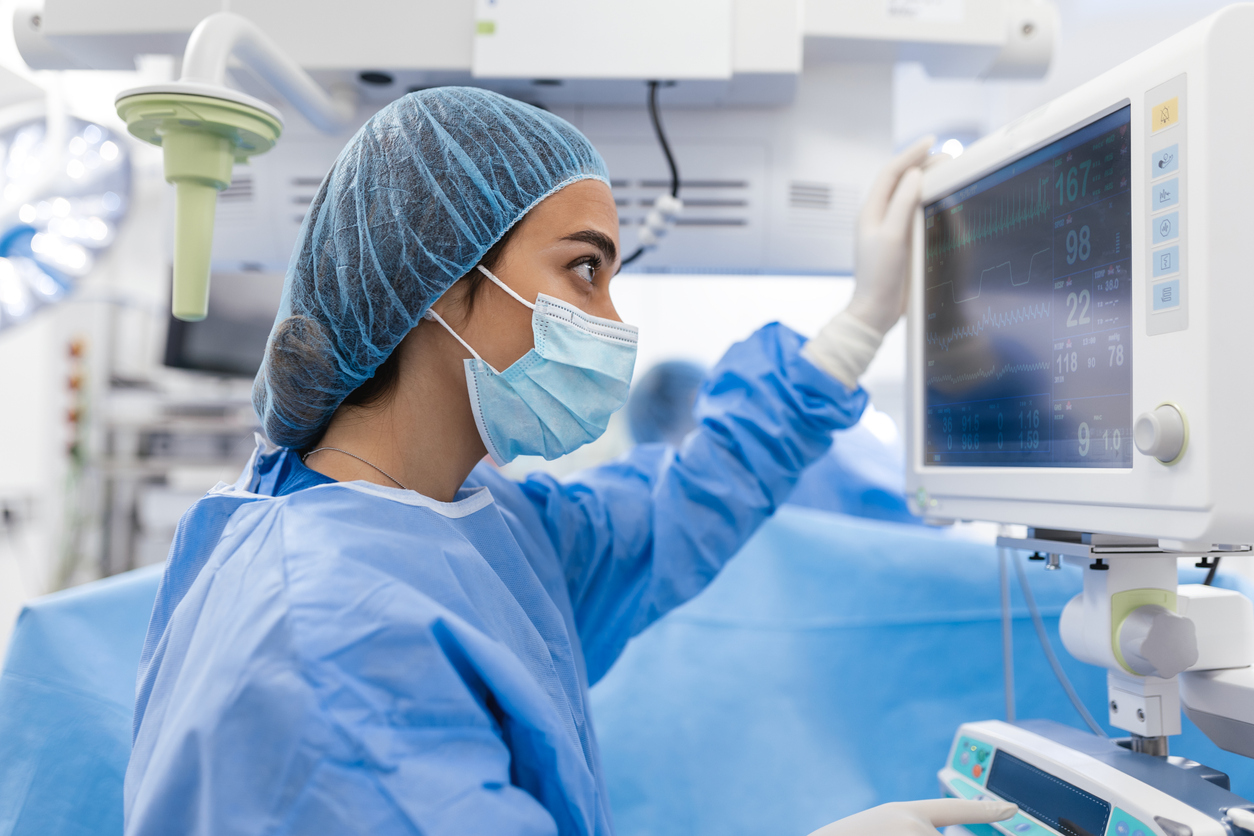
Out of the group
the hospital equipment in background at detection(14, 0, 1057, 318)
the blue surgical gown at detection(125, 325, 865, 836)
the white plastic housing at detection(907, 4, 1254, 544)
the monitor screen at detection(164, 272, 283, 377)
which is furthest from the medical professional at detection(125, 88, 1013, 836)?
the monitor screen at detection(164, 272, 283, 377)

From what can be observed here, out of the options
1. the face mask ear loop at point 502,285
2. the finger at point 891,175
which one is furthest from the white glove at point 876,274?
the face mask ear loop at point 502,285

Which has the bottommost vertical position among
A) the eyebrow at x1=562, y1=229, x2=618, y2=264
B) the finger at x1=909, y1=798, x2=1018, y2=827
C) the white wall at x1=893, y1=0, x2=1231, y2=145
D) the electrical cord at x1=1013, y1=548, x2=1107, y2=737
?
the finger at x1=909, y1=798, x2=1018, y2=827

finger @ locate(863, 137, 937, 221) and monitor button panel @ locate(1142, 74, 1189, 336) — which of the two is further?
finger @ locate(863, 137, 937, 221)

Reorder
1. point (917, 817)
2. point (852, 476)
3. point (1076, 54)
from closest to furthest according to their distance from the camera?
point (917, 817) < point (852, 476) < point (1076, 54)

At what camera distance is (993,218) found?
2.81 ft

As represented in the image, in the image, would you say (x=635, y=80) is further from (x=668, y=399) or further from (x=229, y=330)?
(x=229, y=330)

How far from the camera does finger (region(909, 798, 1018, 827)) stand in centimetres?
71

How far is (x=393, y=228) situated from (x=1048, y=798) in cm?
82

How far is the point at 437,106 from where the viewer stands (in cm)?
80

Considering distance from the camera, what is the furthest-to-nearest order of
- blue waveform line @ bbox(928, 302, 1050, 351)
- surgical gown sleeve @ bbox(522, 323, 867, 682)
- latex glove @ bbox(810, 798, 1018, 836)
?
surgical gown sleeve @ bbox(522, 323, 867, 682) → blue waveform line @ bbox(928, 302, 1050, 351) → latex glove @ bbox(810, 798, 1018, 836)

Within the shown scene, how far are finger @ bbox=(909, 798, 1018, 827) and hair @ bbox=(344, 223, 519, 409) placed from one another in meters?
0.64

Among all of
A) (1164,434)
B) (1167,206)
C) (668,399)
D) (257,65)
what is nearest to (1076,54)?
(668,399)

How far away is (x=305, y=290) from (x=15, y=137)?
1.36 metres

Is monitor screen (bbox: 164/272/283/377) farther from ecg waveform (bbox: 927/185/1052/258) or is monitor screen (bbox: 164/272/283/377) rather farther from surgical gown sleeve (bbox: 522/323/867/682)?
ecg waveform (bbox: 927/185/1052/258)
